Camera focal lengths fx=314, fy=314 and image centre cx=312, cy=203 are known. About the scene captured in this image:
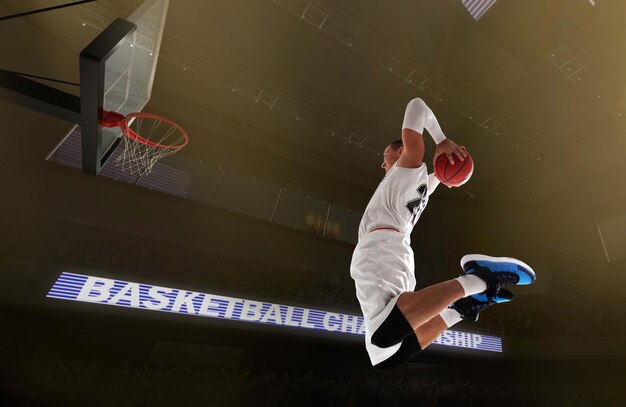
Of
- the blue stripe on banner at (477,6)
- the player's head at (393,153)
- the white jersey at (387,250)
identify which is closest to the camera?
the white jersey at (387,250)

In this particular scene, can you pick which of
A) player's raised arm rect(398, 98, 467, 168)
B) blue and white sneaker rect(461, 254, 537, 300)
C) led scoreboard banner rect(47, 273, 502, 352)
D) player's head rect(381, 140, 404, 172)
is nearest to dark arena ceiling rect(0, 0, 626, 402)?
led scoreboard banner rect(47, 273, 502, 352)

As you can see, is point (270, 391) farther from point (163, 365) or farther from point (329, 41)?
point (329, 41)

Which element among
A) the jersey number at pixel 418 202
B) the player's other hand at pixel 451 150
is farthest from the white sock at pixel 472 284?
the player's other hand at pixel 451 150

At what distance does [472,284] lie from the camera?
166 cm

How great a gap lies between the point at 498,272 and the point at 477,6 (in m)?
5.00

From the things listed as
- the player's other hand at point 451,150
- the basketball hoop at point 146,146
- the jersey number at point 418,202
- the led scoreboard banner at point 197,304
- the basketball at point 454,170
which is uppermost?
the basketball hoop at point 146,146

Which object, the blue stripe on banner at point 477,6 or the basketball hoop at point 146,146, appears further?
the basketball hoop at point 146,146

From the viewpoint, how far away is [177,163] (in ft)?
26.0

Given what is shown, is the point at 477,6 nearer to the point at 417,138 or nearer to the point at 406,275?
the point at 417,138

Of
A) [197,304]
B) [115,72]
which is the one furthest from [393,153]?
[197,304]

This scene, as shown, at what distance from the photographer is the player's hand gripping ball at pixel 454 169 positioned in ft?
6.25

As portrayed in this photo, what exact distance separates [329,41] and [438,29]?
1.93 meters

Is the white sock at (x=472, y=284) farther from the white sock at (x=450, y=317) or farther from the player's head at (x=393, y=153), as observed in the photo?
the player's head at (x=393, y=153)

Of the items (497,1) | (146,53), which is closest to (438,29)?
(497,1)
